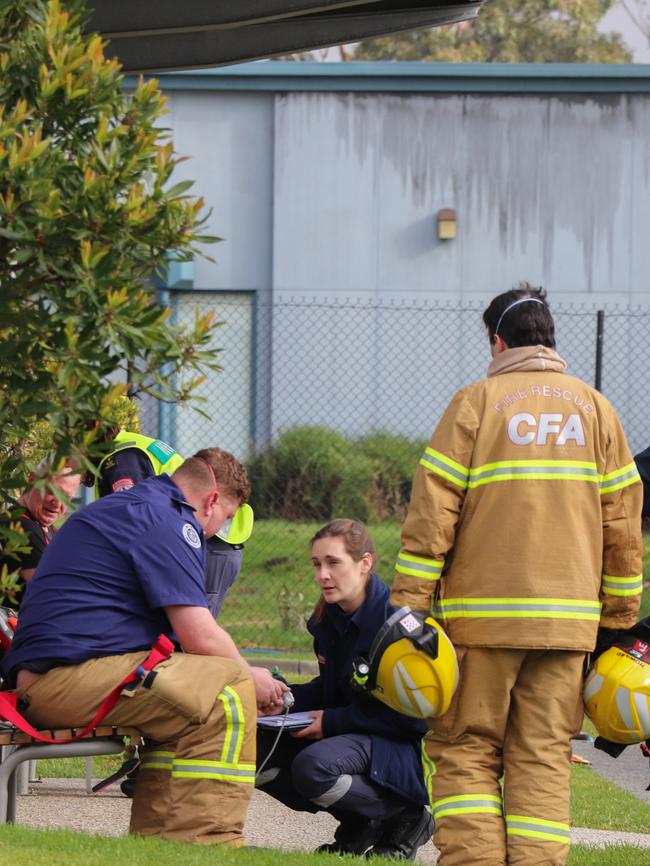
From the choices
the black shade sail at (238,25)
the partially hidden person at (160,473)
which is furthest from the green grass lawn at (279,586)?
the black shade sail at (238,25)

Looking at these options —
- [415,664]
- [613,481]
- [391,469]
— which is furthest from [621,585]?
[391,469]

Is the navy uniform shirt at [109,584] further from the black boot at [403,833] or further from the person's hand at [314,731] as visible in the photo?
the black boot at [403,833]

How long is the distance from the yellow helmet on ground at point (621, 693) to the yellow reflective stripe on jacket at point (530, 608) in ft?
0.53

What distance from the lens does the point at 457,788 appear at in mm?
4609

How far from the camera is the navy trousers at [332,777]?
5.00 m

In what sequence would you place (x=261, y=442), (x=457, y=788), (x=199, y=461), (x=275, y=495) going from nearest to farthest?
(x=457, y=788)
(x=199, y=461)
(x=275, y=495)
(x=261, y=442)

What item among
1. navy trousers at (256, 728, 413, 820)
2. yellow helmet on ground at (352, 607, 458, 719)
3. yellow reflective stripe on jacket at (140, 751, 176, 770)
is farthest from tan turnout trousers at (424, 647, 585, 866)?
yellow reflective stripe on jacket at (140, 751, 176, 770)

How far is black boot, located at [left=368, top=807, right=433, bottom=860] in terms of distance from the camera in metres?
5.23

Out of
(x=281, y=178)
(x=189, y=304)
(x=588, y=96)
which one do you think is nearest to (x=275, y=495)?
Result: (x=189, y=304)

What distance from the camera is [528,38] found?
3869 centimetres

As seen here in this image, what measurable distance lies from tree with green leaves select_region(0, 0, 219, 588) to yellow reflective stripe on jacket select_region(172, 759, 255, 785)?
1.26 metres

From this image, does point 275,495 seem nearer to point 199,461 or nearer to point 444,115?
point 444,115

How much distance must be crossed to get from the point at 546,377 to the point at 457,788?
56.0 inches

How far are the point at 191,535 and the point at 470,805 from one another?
1.28 meters
